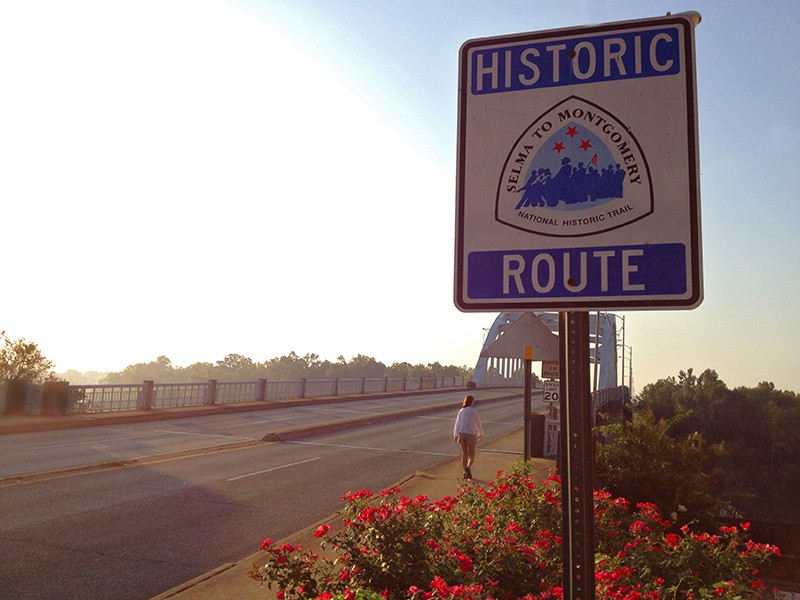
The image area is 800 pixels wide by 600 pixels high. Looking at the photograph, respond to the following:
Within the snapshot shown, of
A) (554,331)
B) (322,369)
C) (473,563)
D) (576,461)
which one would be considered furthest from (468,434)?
(322,369)

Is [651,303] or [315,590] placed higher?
[651,303]

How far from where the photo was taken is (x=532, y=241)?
2053 mm

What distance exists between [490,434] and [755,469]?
4621 centimetres

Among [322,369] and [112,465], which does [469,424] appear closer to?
[112,465]

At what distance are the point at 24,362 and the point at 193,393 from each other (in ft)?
22.4

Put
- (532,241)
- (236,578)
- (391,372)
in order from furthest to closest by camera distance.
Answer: (391,372), (236,578), (532,241)

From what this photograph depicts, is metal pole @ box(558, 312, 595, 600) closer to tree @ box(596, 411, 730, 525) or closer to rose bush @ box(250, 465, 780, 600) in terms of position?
rose bush @ box(250, 465, 780, 600)

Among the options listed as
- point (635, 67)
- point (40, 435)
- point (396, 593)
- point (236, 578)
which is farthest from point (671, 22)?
point (40, 435)

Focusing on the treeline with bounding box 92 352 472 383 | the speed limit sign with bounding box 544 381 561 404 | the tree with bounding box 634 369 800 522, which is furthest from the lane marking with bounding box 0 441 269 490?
the treeline with bounding box 92 352 472 383

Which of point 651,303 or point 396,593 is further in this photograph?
point 396,593

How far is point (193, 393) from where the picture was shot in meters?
29.1

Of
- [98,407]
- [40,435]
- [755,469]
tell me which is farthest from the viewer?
[755,469]

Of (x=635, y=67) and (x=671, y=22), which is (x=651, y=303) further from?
(x=671, y=22)

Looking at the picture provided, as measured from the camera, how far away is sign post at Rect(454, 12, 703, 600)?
6.27 ft
